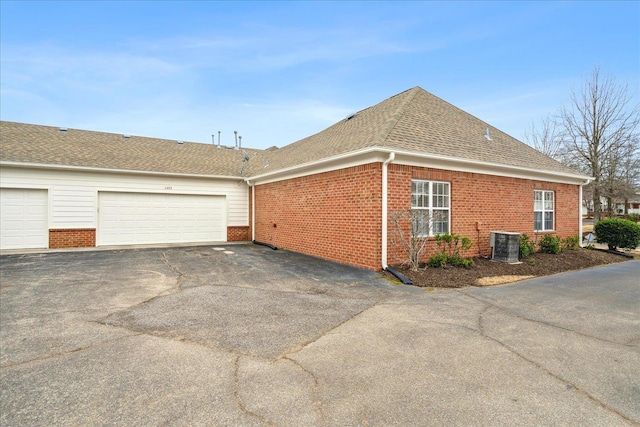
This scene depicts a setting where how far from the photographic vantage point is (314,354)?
3727mm

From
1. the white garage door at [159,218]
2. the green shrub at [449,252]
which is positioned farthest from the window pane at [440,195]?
the white garage door at [159,218]

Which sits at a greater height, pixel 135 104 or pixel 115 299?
pixel 135 104

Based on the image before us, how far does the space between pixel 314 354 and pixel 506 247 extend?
7.97m

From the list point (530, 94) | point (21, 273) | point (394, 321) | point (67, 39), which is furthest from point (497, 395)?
point (530, 94)

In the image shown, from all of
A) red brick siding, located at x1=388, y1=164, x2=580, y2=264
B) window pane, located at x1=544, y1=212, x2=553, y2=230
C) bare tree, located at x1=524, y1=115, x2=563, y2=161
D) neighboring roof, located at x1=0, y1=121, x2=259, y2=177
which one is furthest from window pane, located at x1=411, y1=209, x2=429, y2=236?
bare tree, located at x1=524, y1=115, x2=563, y2=161

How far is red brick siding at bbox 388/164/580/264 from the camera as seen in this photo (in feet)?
28.0

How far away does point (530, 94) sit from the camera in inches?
710

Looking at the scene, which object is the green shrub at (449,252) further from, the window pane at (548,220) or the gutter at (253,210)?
the gutter at (253,210)

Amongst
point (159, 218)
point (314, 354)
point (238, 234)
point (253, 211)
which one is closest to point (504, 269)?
point (314, 354)

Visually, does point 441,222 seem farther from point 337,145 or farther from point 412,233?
point 337,145

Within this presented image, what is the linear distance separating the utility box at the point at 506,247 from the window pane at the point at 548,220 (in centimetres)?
324

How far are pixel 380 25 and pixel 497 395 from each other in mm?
13408

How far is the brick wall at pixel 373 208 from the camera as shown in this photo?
8445mm

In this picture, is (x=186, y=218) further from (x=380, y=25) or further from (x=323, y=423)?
(x=323, y=423)
